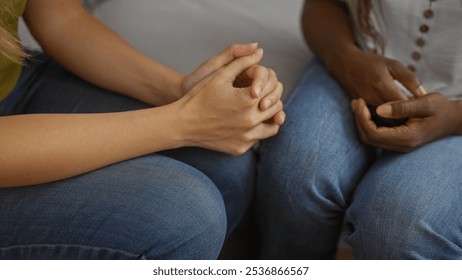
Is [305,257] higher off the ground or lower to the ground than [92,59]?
lower

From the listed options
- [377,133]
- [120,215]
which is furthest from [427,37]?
[120,215]

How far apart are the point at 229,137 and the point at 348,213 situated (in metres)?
0.22

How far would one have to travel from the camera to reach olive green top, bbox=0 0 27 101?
2.75 ft

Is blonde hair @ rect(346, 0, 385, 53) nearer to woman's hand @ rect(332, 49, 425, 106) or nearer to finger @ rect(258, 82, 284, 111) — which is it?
woman's hand @ rect(332, 49, 425, 106)

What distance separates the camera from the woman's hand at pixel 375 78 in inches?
36.0

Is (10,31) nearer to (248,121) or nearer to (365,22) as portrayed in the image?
(248,121)

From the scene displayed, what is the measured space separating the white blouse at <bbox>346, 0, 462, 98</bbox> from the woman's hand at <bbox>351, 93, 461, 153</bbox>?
81 mm

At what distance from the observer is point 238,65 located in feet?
2.93

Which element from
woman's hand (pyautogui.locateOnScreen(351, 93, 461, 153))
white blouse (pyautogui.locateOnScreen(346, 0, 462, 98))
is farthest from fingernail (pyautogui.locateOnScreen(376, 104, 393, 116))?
white blouse (pyautogui.locateOnScreen(346, 0, 462, 98))

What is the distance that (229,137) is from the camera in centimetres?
90

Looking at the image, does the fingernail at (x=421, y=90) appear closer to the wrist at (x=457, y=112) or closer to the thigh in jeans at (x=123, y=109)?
the wrist at (x=457, y=112)

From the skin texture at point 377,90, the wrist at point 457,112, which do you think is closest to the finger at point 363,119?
the skin texture at point 377,90
